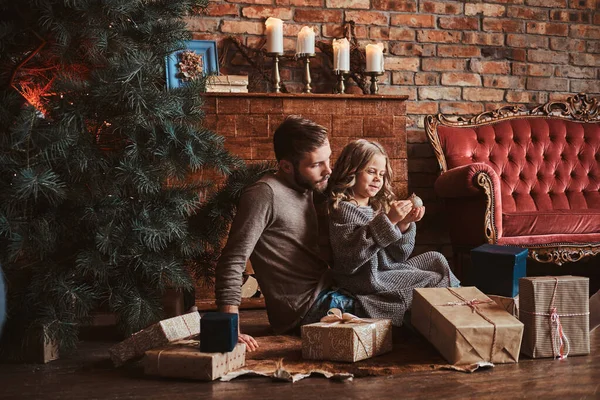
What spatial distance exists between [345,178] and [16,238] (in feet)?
3.57

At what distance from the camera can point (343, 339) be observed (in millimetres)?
1888

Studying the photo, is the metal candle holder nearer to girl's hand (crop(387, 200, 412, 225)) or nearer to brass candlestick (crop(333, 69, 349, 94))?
brass candlestick (crop(333, 69, 349, 94))

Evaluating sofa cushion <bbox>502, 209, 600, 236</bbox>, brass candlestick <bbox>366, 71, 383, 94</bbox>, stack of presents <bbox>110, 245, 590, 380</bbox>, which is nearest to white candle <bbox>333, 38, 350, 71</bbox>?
brass candlestick <bbox>366, 71, 383, 94</bbox>

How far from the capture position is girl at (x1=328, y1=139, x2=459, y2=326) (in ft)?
7.07

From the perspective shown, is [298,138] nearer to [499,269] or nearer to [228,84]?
[499,269]

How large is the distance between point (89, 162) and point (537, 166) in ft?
8.66

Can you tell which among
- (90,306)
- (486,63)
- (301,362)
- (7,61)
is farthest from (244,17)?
(301,362)

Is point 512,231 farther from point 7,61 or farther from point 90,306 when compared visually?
point 7,61

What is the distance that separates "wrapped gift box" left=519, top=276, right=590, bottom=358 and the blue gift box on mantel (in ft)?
0.29

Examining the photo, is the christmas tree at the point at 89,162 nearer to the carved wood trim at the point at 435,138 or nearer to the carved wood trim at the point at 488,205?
the carved wood trim at the point at 488,205

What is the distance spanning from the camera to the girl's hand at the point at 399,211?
211 centimetres

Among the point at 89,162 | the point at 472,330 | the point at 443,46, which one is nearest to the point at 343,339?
the point at 472,330

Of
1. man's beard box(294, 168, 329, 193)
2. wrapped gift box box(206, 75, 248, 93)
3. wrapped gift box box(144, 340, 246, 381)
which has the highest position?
wrapped gift box box(206, 75, 248, 93)

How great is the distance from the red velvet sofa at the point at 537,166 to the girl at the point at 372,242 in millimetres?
898
